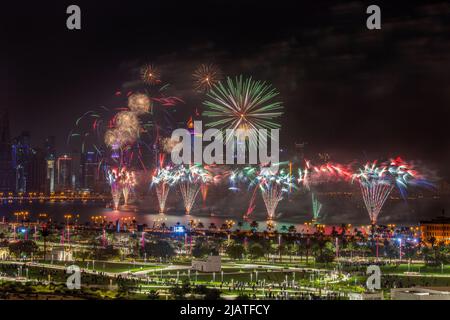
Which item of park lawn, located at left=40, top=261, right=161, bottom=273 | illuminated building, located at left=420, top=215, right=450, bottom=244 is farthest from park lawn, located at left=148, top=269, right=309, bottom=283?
illuminated building, located at left=420, top=215, right=450, bottom=244

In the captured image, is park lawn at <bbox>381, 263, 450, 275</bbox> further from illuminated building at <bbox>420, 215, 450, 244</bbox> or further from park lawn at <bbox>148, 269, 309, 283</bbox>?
illuminated building at <bbox>420, 215, 450, 244</bbox>

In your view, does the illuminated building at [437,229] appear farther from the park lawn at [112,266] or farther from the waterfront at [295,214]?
the park lawn at [112,266]

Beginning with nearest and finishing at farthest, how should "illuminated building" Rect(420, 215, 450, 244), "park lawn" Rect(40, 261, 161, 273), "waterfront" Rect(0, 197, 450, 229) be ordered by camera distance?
"park lawn" Rect(40, 261, 161, 273) < "illuminated building" Rect(420, 215, 450, 244) < "waterfront" Rect(0, 197, 450, 229)

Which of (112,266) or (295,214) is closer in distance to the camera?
(112,266)

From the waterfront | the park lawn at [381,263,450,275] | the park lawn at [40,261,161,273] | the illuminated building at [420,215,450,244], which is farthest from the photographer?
the waterfront

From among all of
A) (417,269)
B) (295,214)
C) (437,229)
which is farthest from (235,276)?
(295,214)

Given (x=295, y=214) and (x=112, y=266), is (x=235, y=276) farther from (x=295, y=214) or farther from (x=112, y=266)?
(x=295, y=214)

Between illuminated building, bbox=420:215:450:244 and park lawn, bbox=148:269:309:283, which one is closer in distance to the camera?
park lawn, bbox=148:269:309:283

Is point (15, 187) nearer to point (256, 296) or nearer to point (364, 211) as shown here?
point (364, 211)

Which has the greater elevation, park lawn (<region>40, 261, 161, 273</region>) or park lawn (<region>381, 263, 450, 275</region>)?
park lawn (<region>40, 261, 161, 273</region>)

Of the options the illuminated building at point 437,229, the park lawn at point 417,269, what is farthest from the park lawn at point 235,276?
the illuminated building at point 437,229

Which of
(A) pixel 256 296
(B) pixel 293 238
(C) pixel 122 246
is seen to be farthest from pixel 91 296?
(B) pixel 293 238
